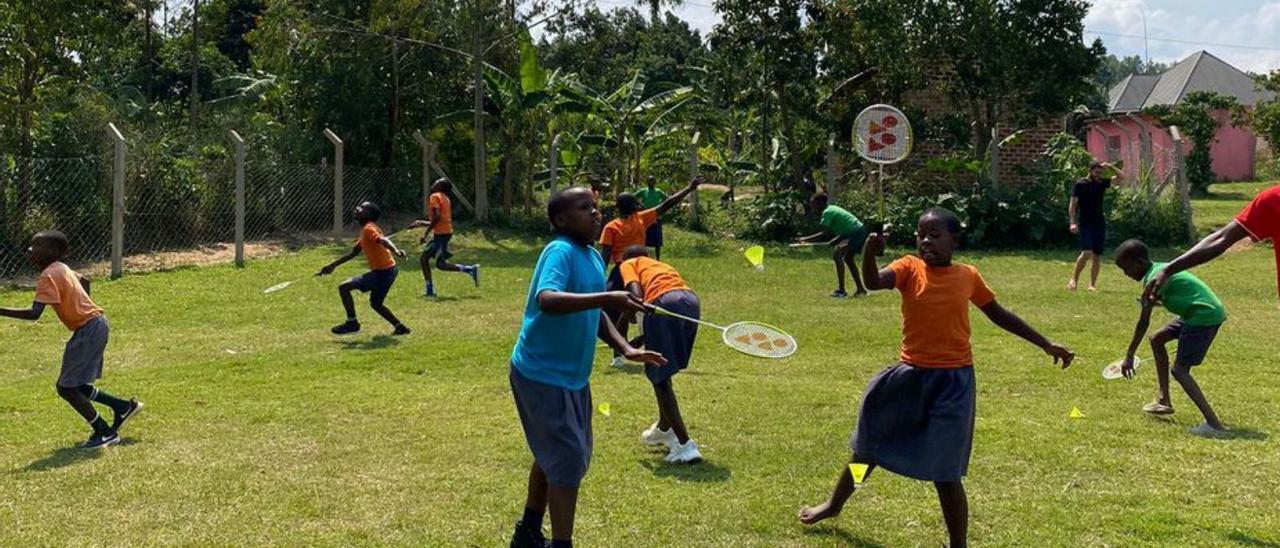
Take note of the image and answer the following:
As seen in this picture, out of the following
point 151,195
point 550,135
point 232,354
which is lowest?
point 232,354

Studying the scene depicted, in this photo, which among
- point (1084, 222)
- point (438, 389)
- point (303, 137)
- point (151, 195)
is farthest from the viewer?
point (303, 137)

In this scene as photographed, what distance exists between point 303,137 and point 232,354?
1512 centimetres

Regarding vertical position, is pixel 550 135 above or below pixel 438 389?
above

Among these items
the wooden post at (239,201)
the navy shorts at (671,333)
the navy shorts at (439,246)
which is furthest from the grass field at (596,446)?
the wooden post at (239,201)

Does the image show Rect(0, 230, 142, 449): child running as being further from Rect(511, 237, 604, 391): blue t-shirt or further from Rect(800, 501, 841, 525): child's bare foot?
Rect(800, 501, 841, 525): child's bare foot

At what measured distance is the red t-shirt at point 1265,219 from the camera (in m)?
5.07

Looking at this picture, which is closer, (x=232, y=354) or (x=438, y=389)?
(x=438, y=389)

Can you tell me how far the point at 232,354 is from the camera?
10.5m

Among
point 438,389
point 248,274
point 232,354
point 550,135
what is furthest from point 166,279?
point 550,135

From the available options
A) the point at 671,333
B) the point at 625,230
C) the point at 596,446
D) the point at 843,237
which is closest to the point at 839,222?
the point at 843,237

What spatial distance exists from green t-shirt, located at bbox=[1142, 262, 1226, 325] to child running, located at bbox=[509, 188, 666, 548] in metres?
4.57

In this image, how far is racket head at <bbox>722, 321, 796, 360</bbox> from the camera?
19.5ft

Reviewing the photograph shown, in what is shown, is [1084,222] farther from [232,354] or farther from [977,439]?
[232,354]

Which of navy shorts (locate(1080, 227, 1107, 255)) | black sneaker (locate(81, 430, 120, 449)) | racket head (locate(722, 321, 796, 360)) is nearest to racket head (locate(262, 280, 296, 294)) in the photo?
black sneaker (locate(81, 430, 120, 449))
